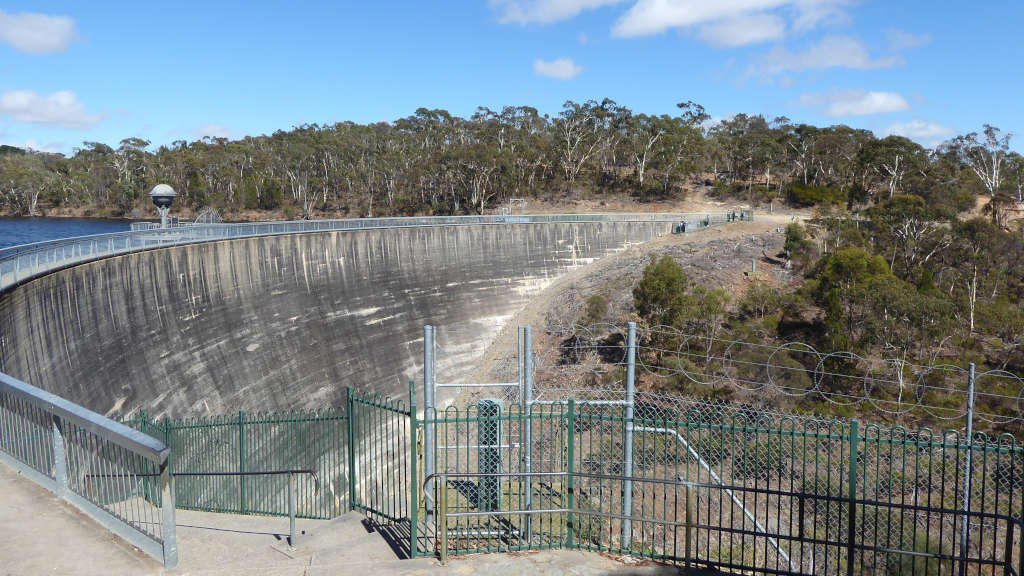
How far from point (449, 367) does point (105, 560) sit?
1178 inches

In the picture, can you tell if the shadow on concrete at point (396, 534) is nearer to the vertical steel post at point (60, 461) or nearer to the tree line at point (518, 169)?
the vertical steel post at point (60, 461)

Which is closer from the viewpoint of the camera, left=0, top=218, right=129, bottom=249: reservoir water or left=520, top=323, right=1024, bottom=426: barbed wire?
left=520, top=323, right=1024, bottom=426: barbed wire

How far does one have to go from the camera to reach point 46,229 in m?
60.4

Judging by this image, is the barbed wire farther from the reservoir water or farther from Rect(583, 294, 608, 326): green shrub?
the reservoir water

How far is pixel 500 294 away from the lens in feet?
135

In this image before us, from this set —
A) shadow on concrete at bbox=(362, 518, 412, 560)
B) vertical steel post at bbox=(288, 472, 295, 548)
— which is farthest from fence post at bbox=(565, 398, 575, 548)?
vertical steel post at bbox=(288, 472, 295, 548)

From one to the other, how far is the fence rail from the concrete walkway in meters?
0.12

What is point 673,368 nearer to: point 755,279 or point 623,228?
point 755,279

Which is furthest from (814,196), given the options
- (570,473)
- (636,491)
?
(570,473)

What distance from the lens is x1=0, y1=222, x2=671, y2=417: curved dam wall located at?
17.9 meters

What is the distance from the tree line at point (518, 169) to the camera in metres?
62.9

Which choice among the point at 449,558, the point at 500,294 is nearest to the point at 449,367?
the point at 500,294

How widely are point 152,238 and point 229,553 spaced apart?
64.4ft

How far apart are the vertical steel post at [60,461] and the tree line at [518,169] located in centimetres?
5792
